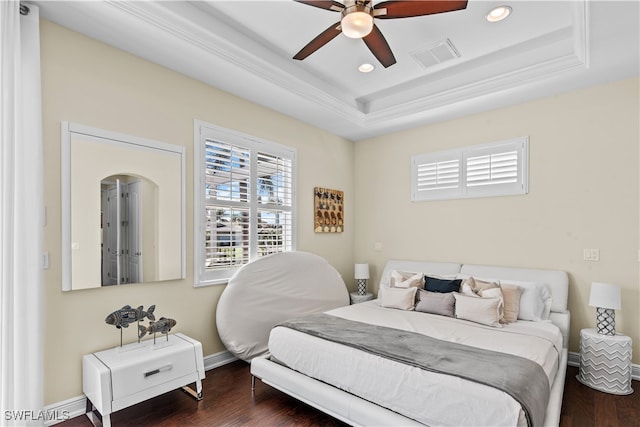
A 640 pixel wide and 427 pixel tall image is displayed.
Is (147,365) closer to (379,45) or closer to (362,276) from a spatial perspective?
(379,45)

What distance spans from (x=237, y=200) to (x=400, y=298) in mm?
1944

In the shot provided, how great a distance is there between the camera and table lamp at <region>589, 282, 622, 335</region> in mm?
2879

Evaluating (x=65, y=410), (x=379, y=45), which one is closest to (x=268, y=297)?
(x=65, y=410)

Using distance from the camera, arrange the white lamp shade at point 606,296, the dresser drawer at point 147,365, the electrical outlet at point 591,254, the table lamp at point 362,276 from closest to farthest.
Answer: the dresser drawer at point 147,365 < the white lamp shade at point 606,296 < the electrical outlet at point 591,254 < the table lamp at point 362,276

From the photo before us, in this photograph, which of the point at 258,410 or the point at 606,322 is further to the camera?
the point at 606,322

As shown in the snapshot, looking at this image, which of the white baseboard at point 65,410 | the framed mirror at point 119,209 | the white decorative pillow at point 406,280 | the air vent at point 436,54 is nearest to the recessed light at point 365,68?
the air vent at point 436,54

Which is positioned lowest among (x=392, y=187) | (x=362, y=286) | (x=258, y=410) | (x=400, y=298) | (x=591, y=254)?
(x=258, y=410)

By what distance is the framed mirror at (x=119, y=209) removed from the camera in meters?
2.43

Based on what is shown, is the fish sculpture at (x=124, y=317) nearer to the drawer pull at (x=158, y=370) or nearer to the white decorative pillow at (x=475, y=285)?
the drawer pull at (x=158, y=370)

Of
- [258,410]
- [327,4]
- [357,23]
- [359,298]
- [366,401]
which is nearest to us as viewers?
[357,23]

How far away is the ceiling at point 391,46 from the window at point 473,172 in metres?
0.46

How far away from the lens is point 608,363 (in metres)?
2.80

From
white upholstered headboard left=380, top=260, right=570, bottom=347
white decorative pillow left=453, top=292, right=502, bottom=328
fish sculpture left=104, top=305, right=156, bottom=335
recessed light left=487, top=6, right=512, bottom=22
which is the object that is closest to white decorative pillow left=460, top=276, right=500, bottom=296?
white decorative pillow left=453, top=292, right=502, bottom=328

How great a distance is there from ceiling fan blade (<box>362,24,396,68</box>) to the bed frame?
7.55 feet
